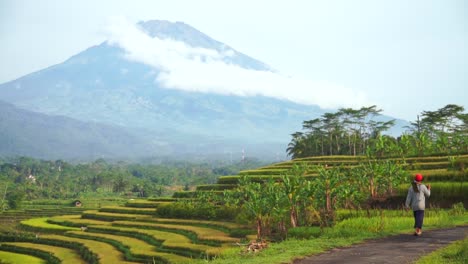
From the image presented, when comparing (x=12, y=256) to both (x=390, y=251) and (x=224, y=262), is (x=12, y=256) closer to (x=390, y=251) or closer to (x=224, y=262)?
(x=224, y=262)

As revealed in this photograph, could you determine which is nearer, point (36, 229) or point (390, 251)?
point (390, 251)

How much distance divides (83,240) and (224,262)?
29735 millimetres

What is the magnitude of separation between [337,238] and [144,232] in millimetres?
25279

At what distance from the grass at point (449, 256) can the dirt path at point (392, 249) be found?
353mm

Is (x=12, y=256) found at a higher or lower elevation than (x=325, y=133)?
lower

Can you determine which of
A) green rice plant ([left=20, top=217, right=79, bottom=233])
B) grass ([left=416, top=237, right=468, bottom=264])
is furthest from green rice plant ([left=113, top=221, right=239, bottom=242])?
grass ([left=416, top=237, right=468, bottom=264])

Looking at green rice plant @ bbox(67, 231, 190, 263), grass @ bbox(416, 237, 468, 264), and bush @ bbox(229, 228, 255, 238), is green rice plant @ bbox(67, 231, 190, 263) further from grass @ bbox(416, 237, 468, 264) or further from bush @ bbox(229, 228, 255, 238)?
grass @ bbox(416, 237, 468, 264)

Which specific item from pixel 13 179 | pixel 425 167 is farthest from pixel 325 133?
pixel 13 179

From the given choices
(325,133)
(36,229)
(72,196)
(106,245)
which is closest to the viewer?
(106,245)

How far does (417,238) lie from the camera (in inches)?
592

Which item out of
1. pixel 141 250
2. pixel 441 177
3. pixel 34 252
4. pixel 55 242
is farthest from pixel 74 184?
pixel 441 177

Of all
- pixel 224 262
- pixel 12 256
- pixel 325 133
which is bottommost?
pixel 12 256

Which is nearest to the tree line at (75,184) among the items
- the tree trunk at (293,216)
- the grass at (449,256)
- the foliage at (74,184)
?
the foliage at (74,184)

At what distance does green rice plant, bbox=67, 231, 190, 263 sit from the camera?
28.6m
